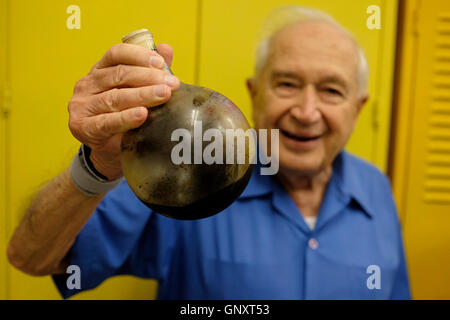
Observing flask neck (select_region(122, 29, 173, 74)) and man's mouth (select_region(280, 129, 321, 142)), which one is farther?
man's mouth (select_region(280, 129, 321, 142))

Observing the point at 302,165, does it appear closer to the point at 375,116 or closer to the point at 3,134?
the point at 375,116

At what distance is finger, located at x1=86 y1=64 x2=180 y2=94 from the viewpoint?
472 mm

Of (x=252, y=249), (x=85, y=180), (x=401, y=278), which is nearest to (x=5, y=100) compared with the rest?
(x=85, y=180)

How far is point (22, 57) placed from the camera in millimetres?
761

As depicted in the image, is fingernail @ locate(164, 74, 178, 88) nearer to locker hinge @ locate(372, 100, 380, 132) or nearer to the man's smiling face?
the man's smiling face

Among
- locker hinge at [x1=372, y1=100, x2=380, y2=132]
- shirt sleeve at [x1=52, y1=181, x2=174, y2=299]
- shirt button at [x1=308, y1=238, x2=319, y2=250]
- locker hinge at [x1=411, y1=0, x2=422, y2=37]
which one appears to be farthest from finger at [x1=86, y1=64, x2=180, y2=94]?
locker hinge at [x1=411, y1=0, x2=422, y2=37]

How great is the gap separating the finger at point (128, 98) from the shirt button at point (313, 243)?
26.2 inches

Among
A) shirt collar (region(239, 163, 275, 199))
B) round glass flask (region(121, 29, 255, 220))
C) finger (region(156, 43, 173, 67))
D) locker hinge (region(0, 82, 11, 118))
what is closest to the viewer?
round glass flask (region(121, 29, 255, 220))

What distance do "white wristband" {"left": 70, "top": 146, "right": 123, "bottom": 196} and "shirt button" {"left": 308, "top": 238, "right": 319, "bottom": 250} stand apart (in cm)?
56

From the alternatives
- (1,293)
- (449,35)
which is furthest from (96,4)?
(449,35)

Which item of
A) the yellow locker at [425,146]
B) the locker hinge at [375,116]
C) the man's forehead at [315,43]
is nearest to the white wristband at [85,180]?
the man's forehead at [315,43]

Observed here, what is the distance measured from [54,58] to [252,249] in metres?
0.61

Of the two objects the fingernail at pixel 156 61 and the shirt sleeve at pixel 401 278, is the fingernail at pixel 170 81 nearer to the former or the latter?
the fingernail at pixel 156 61
